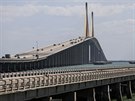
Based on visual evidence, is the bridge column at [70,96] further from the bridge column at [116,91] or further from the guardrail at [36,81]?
the bridge column at [116,91]

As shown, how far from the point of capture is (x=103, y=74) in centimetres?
7338

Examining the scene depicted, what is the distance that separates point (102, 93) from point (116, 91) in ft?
23.9

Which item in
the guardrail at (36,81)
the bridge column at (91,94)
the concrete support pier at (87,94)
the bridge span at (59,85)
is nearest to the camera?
the guardrail at (36,81)

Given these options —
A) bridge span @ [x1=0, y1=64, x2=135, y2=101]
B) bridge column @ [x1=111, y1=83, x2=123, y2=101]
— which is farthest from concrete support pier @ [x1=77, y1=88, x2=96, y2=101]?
bridge column @ [x1=111, y1=83, x2=123, y2=101]

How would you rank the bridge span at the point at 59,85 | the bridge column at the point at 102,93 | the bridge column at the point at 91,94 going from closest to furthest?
the bridge span at the point at 59,85
the bridge column at the point at 91,94
the bridge column at the point at 102,93

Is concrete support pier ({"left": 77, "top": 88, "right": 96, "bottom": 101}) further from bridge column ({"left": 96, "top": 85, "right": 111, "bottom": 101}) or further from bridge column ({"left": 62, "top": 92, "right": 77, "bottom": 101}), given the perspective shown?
bridge column ({"left": 62, "top": 92, "right": 77, "bottom": 101})

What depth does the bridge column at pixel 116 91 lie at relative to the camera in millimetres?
78438

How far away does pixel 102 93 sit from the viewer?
7331 centimetres

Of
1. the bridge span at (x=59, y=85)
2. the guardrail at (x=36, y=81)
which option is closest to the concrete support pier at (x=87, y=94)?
the bridge span at (x=59, y=85)

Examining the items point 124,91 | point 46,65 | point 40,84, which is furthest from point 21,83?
point 46,65

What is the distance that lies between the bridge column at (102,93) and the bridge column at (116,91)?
571cm

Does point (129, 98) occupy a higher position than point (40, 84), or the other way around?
point (40, 84)

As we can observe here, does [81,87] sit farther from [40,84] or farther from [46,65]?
[46,65]

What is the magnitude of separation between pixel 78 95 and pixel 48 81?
20653 mm
